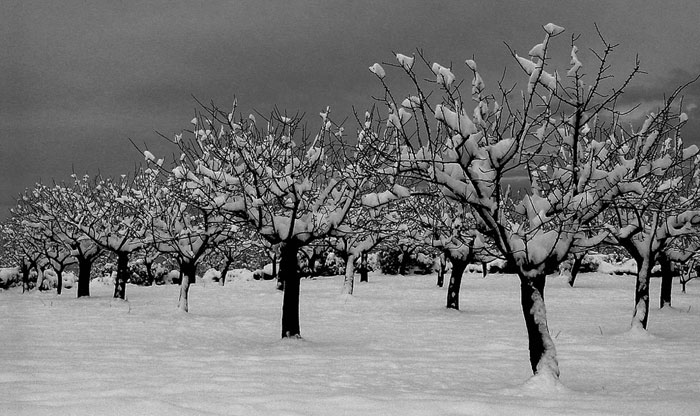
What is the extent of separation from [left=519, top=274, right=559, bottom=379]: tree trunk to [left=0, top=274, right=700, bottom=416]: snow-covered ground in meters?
0.33

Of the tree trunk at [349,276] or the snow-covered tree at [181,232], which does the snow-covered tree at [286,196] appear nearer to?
the snow-covered tree at [181,232]

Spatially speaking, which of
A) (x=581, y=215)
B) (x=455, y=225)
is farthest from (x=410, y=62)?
(x=455, y=225)

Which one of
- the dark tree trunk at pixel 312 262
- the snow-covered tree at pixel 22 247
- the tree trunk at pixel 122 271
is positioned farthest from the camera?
the dark tree trunk at pixel 312 262

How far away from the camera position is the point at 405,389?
7.82 metres

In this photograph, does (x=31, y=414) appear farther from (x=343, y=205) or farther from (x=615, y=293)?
(x=615, y=293)

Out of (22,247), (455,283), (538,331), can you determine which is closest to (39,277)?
(22,247)

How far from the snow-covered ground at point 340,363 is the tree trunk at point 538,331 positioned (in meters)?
0.33

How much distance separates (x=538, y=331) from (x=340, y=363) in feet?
12.2

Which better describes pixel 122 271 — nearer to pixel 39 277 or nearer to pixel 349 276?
pixel 349 276

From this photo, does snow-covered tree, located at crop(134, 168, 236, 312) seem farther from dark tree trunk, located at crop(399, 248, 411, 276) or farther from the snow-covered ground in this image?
dark tree trunk, located at crop(399, 248, 411, 276)

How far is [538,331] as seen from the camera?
7742 millimetres

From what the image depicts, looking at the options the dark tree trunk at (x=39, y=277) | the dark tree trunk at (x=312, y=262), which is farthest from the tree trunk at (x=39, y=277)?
the dark tree trunk at (x=312, y=262)

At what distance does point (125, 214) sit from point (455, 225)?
55.1 feet

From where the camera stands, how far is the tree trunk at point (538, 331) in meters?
7.60
